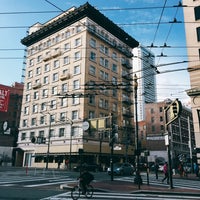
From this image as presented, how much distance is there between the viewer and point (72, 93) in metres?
43.1

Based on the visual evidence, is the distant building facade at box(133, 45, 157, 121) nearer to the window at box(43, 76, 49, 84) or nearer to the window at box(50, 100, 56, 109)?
the window at box(50, 100, 56, 109)

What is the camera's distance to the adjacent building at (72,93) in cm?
4266

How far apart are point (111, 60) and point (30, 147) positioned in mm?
25441

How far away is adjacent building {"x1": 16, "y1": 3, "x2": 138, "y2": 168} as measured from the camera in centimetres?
4266

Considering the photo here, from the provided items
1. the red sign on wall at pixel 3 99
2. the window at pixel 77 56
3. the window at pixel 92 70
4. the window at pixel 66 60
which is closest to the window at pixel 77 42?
the window at pixel 77 56

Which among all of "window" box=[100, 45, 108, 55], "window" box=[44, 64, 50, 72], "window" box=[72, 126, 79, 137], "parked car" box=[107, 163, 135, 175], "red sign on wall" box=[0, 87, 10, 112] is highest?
"window" box=[100, 45, 108, 55]

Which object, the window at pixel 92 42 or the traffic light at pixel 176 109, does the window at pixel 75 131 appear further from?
the traffic light at pixel 176 109

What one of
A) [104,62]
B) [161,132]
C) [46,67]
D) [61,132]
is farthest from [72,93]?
[161,132]

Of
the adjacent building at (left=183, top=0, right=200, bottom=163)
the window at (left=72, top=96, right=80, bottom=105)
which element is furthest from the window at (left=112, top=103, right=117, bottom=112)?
the adjacent building at (left=183, top=0, right=200, bottom=163)

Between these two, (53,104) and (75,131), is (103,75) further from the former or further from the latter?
(75,131)

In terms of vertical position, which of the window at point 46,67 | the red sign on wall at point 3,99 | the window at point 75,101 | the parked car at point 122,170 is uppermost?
the window at point 46,67

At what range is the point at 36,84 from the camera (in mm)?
53062

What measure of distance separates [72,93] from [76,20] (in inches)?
615

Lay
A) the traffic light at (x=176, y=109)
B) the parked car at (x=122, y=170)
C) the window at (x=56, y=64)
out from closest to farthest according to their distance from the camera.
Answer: the traffic light at (x=176, y=109) < the parked car at (x=122, y=170) < the window at (x=56, y=64)
